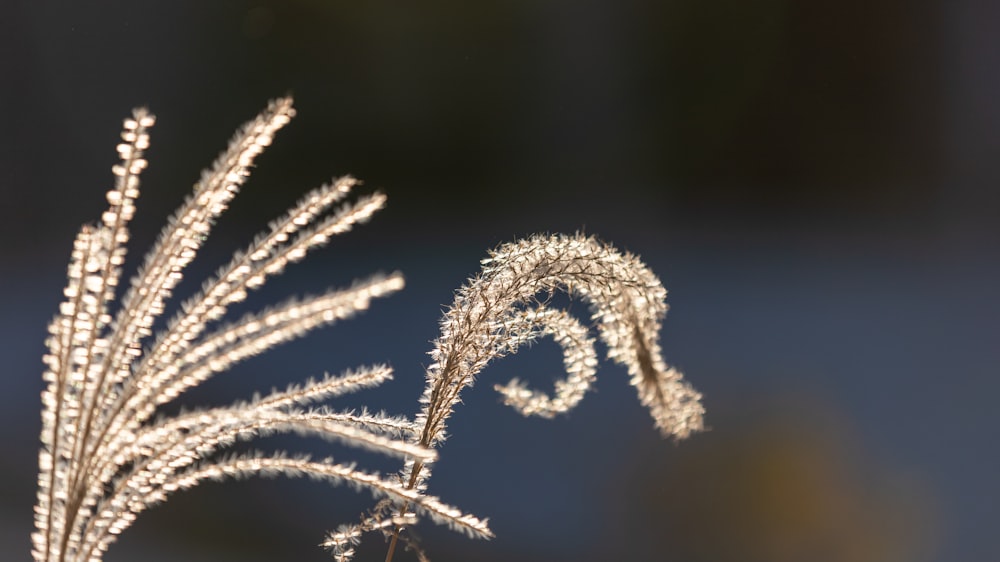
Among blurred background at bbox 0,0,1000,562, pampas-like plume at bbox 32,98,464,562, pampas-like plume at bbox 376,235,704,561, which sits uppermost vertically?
blurred background at bbox 0,0,1000,562

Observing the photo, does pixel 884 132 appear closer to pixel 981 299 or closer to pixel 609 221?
pixel 981 299

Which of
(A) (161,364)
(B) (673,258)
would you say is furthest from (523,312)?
(B) (673,258)

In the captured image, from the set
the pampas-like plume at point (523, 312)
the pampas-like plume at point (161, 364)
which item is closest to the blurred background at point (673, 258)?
the pampas-like plume at point (523, 312)

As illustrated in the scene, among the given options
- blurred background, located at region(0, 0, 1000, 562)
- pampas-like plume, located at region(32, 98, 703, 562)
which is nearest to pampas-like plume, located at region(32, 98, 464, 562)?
pampas-like plume, located at region(32, 98, 703, 562)

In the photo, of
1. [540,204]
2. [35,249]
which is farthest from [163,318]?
[540,204]

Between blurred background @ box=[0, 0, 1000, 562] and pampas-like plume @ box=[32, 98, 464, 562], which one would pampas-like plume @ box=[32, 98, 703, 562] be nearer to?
pampas-like plume @ box=[32, 98, 464, 562]

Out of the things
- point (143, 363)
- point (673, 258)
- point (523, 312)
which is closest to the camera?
point (143, 363)

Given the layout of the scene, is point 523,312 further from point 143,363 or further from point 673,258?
point 673,258

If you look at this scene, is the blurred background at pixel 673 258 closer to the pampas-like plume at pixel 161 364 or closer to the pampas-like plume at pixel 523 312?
the pampas-like plume at pixel 523 312
